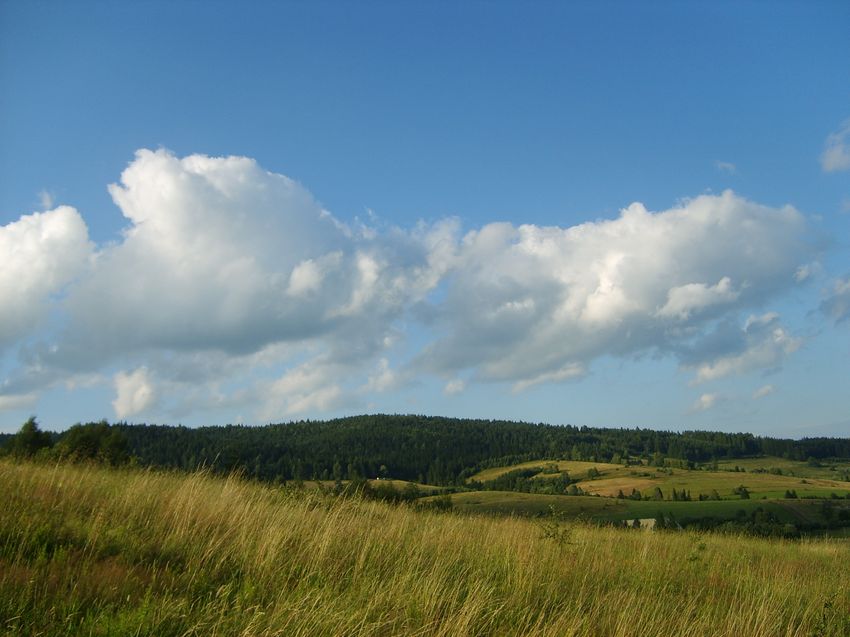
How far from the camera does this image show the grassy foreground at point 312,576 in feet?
14.5

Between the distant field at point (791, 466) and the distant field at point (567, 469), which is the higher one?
the distant field at point (567, 469)

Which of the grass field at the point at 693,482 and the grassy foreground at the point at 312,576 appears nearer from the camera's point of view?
the grassy foreground at the point at 312,576

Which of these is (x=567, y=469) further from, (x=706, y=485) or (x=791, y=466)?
(x=791, y=466)

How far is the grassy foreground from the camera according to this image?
4.42 m

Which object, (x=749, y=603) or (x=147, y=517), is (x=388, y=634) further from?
(x=749, y=603)

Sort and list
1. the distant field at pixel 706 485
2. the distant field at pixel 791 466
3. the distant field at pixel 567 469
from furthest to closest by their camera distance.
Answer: the distant field at pixel 791 466
the distant field at pixel 567 469
the distant field at pixel 706 485

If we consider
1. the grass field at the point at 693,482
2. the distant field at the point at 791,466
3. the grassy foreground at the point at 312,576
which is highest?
the grassy foreground at the point at 312,576

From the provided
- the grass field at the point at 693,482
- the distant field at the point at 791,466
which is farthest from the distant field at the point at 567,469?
the distant field at the point at 791,466

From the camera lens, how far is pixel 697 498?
9094cm

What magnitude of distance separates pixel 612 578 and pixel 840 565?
1177 centimetres

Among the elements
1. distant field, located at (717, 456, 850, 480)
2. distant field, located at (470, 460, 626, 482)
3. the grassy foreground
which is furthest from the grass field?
the grassy foreground

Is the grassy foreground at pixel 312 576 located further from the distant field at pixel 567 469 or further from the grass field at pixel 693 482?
the distant field at pixel 567 469

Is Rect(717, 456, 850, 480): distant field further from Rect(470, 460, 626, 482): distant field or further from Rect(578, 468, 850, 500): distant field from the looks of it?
Rect(470, 460, 626, 482): distant field

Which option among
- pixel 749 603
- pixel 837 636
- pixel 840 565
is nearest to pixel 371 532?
pixel 749 603
